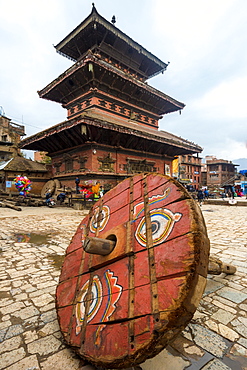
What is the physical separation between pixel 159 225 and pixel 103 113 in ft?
52.9

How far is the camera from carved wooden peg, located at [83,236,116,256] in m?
1.52

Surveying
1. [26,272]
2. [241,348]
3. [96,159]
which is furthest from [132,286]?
[96,159]

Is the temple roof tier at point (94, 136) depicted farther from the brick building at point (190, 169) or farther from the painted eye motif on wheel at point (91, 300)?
the brick building at point (190, 169)

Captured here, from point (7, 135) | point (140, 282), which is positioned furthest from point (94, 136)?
point (7, 135)

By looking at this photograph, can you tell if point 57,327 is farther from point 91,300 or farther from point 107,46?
point 107,46

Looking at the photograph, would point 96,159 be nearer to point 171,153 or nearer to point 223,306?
point 171,153

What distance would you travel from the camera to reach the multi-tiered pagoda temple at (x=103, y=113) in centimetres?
1433

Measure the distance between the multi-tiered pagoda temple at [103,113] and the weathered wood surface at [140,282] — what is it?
11675 millimetres

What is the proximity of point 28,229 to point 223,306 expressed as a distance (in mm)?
6153

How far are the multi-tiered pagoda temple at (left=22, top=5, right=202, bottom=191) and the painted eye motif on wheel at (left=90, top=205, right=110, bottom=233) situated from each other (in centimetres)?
1098

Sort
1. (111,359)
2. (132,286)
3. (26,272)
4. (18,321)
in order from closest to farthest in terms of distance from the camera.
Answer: (111,359), (132,286), (18,321), (26,272)

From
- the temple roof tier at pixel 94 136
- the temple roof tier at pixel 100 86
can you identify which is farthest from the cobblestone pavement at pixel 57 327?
the temple roof tier at pixel 100 86

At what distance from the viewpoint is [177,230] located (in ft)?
4.46

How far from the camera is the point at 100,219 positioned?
2266 millimetres
